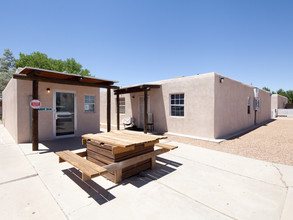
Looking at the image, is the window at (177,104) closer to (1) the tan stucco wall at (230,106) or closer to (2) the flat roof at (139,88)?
(2) the flat roof at (139,88)

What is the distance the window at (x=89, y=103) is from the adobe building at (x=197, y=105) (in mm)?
2134

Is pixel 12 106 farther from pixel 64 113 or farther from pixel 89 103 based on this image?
pixel 89 103

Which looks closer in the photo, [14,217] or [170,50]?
[14,217]

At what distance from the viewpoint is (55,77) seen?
6.07 m

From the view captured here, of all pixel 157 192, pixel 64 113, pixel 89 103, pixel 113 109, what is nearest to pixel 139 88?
pixel 89 103

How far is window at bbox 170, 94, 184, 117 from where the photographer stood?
814cm

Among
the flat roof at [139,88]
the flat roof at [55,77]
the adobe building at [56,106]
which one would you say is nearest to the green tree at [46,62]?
the adobe building at [56,106]

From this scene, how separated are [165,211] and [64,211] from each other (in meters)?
1.44

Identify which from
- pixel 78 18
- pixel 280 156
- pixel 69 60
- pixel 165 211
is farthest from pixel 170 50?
pixel 69 60

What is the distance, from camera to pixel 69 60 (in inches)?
1328

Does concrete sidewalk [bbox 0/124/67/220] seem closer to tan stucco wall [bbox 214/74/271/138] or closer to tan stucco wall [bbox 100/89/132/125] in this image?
tan stucco wall [bbox 214/74/271/138]

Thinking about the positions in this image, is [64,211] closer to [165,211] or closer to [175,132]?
[165,211]

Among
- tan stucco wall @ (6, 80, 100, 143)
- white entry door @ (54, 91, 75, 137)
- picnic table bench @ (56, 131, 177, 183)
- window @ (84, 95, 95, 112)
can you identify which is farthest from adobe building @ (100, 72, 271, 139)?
picnic table bench @ (56, 131, 177, 183)

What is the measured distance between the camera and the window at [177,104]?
26.7 ft
